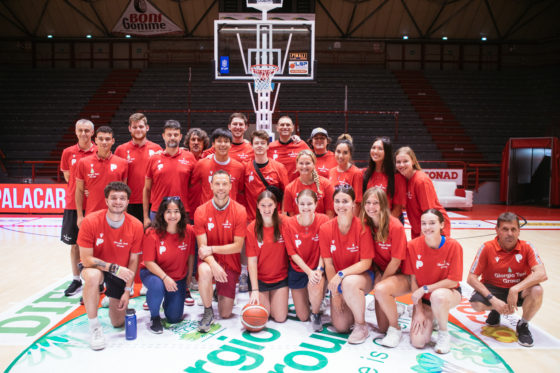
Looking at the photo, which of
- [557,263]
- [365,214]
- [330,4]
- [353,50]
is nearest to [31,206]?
[365,214]

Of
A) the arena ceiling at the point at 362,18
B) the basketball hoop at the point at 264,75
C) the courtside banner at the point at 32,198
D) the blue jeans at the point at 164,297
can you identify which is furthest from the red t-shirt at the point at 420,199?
the arena ceiling at the point at 362,18

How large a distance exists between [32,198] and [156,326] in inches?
317

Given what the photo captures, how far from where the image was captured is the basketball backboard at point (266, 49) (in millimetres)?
8375

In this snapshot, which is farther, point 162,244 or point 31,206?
point 31,206

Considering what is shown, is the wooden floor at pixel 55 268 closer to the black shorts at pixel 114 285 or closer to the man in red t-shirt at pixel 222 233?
the black shorts at pixel 114 285

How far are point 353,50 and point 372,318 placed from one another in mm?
17493

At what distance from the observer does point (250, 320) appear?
3.15 metres

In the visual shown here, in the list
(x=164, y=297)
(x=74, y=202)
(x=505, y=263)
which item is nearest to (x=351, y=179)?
(x=505, y=263)

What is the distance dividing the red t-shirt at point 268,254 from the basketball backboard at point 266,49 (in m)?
5.58

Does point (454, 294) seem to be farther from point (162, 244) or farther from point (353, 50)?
point (353, 50)

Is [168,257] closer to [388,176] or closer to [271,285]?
[271,285]

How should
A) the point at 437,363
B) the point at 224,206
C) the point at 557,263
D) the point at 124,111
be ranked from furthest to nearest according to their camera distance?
the point at 124,111, the point at 557,263, the point at 224,206, the point at 437,363

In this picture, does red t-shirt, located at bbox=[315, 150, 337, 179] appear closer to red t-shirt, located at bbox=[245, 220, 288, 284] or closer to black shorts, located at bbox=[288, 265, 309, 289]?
red t-shirt, located at bbox=[245, 220, 288, 284]

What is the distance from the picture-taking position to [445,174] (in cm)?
1173
